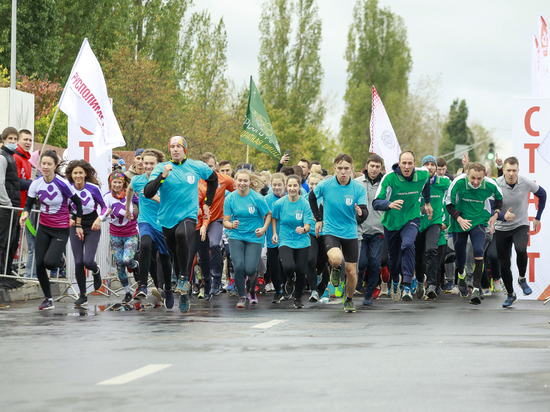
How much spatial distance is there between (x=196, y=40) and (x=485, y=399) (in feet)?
138

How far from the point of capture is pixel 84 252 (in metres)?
12.3

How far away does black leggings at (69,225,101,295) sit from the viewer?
1224 centimetres

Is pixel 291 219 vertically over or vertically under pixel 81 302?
over

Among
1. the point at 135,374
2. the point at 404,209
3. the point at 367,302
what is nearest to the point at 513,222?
the point at 404,209

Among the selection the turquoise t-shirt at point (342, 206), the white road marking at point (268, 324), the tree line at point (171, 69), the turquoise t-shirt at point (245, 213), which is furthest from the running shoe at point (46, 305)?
the tree line at point (171, 69)

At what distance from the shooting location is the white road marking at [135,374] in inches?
234

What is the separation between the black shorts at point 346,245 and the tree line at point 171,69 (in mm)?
19510

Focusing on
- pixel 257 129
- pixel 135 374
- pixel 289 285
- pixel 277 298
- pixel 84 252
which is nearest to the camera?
pixel 135 374

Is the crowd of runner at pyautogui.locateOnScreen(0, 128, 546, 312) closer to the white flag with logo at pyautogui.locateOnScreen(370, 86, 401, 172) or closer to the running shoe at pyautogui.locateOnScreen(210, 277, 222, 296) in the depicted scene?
the running shoe at pyautogui.locateOnScreen(210, 277, 222, 296)

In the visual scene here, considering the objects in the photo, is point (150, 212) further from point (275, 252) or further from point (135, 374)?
point (135, 374)

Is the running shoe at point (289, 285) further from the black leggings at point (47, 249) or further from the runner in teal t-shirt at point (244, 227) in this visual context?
the black leggings at point (47, 249)

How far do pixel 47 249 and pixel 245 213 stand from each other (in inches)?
105

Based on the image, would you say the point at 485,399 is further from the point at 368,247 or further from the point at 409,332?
the point at 368,247

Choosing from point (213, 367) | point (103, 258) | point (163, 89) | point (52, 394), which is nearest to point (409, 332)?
point (213, 367)
